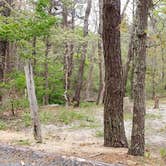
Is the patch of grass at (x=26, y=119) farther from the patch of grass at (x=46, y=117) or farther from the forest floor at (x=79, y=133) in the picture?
the patch of grass at (x=46, y=117)

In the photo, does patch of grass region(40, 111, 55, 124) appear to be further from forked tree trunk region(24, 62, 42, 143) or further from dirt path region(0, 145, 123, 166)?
dirt path region(0, 145, 123, 166)

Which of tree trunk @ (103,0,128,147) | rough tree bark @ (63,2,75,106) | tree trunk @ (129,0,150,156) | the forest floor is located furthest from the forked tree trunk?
rough tree bark @ (63,2,75,106)

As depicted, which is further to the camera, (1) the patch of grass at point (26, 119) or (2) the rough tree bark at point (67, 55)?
(2) the rough tree bark at point (67, 55)

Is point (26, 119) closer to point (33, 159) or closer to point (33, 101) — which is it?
point (33, 101)

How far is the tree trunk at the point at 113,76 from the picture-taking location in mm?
6852

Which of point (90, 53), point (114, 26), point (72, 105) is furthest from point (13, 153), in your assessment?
point (90, 53)

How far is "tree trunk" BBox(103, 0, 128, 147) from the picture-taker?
270 inches

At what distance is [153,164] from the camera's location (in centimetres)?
561

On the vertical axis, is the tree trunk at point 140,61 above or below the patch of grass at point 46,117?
above

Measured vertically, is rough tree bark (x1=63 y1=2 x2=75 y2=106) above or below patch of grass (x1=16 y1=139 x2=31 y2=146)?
above

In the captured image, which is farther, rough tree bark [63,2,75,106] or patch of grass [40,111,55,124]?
rough tree bark [63,2,75,106]

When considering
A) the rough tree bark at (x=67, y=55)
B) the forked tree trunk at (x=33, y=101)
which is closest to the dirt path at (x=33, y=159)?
the forked tree trunk at (x=33, y=101)

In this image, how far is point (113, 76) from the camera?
7.00m

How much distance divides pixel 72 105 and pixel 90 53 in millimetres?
4917
